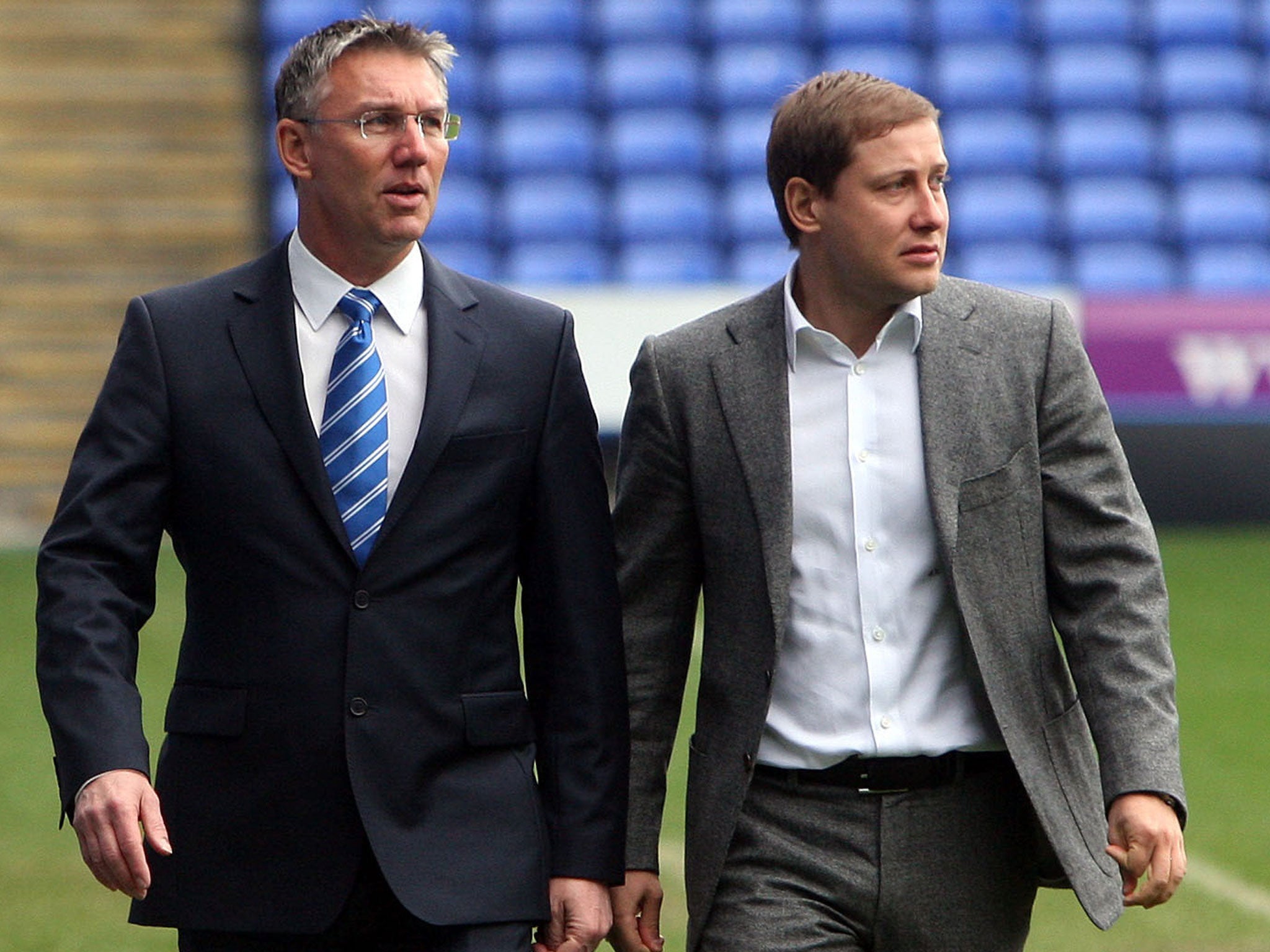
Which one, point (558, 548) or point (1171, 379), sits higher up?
point (558, 548)

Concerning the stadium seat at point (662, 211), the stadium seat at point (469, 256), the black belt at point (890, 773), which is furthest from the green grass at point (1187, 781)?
the stadium seat at point (662, 211)

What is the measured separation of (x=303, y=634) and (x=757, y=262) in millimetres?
9716

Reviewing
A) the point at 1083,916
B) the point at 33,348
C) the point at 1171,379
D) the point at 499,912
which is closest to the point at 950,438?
the point at 499,912

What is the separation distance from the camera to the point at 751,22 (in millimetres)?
13234

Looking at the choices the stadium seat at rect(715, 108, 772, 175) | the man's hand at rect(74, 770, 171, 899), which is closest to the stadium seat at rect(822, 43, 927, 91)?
the stadium seat at rect(715, 108, 772, 175)

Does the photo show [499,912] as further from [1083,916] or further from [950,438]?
[1083,916]

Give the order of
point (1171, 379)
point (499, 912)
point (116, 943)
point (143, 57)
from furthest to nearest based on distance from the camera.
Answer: point (143, 57)
point (1171, 379)
point (116, 943)
point (499, 912)

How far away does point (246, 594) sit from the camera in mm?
2758

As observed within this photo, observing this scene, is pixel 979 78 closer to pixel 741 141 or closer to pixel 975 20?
pixel 975 20

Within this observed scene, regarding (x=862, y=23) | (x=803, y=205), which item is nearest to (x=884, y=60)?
(x=862, y=23)

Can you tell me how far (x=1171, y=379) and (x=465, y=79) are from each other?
14.9 ft

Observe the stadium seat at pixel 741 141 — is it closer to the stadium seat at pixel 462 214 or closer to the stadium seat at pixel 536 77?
the stadium seat at pixel 536 77

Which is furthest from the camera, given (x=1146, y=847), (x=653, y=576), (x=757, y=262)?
(x=757, y=262)

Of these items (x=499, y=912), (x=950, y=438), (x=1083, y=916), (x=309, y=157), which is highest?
(x=309, y=157)
